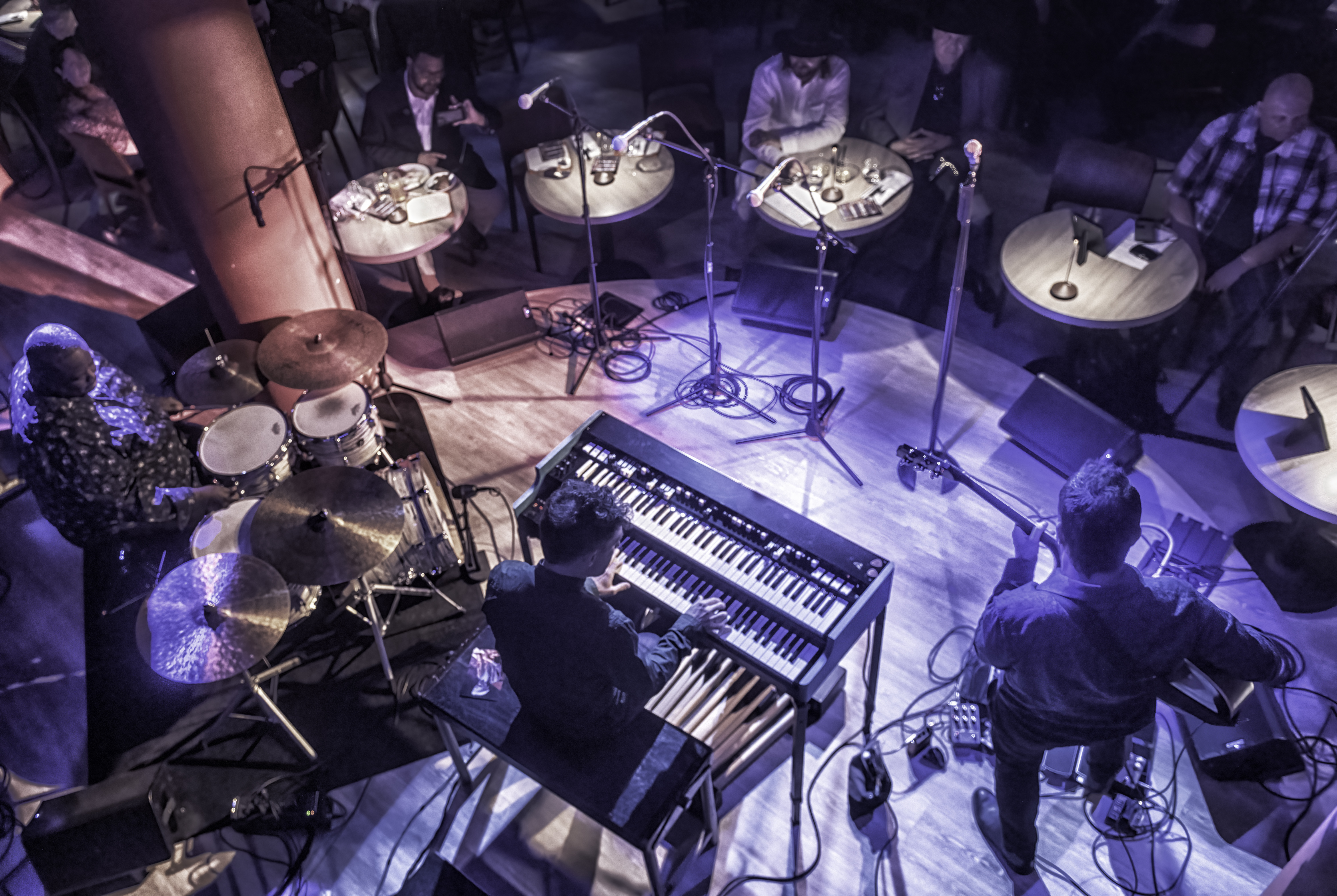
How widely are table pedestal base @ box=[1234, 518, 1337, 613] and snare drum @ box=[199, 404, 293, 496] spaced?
477 centimetres

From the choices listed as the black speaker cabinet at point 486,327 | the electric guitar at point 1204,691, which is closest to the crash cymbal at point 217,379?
the black speaker cabinet at point 486,327

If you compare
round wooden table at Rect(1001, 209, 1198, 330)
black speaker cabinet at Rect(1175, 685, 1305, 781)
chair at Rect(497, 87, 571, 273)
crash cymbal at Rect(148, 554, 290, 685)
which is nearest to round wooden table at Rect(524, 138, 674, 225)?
chair at Rect(497, 87, 571, 273)

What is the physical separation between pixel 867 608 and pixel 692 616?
657 mm

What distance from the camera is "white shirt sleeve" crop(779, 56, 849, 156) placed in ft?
19.3

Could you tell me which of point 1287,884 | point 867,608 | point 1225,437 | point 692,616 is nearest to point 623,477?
point 692,616

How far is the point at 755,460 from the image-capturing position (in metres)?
5.07

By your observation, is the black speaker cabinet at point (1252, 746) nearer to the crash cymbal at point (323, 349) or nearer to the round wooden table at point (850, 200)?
the round wooden table at point (850, 200)

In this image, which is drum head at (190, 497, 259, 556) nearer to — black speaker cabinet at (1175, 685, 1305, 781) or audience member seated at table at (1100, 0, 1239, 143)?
black speaker cabinet at (1175, 685, 1305, 781)

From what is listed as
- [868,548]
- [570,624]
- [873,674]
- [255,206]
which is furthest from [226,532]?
[868,548]

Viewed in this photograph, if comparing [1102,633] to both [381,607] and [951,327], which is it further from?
[381,607]

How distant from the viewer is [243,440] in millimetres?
4516

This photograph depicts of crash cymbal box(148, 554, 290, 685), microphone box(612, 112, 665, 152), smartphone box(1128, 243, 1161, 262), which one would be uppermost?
microphone box(612, 112, 665, 152)

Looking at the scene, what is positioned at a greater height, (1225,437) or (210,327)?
(210,327)

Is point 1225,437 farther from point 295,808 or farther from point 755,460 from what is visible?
point 295,808
